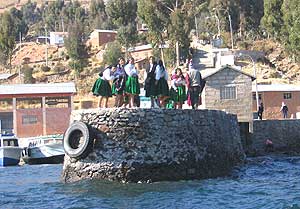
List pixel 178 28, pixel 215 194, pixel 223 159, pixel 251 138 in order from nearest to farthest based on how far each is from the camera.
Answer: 1. pixel 215 194
2. pixel 223 159
3. pixel 251 138
4. pixel 178 28

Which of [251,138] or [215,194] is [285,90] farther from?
[215,194]

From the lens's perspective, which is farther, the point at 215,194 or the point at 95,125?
the point at 95,125

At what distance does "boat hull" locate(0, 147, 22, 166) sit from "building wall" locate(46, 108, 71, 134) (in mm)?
13742

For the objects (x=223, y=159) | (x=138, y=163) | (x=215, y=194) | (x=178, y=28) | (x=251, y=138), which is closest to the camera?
(x=215, y=194)

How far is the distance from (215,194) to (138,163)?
331 centimetres

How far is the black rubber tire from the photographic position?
20.8 m

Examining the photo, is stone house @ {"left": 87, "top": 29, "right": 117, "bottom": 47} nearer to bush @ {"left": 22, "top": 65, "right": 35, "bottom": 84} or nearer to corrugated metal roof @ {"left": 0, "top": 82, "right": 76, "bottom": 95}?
bush @ {"left": 22, "top": 65, "right": 35, "bottom": 84}

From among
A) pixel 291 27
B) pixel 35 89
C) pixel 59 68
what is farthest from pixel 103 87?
pixel 59 68

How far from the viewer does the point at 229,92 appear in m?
42.1

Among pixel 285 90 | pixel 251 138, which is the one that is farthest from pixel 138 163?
pixel 285 90

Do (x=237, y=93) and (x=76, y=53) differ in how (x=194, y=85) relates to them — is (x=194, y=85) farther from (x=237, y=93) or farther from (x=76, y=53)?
(x=76, y=53)

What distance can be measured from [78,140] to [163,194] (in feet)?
14.3

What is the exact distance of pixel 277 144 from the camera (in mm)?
40312

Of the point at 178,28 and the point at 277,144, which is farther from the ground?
the point at 178,28
